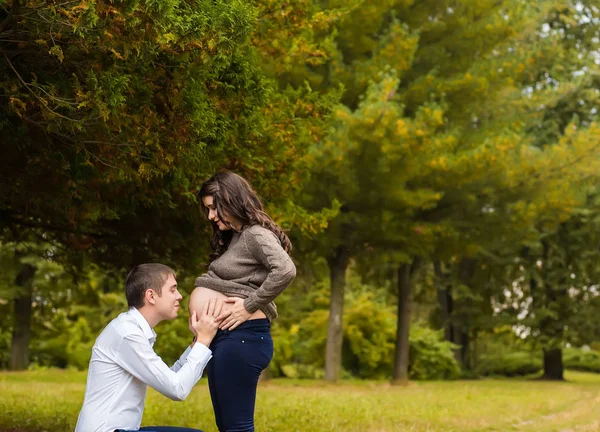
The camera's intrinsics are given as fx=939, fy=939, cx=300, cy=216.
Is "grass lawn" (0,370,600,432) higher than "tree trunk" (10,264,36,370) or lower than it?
lower

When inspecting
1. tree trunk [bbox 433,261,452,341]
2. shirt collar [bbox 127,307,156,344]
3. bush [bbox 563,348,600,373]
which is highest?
tree trunk [bbox 433,261,452,341]

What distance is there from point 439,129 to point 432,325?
1315cm

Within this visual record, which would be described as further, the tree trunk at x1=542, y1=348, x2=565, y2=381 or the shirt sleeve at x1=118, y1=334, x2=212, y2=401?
the tree trunk at x1=542, y1=348, x2=565, y2=381

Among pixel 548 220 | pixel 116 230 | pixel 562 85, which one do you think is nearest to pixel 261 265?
pixel 116 230

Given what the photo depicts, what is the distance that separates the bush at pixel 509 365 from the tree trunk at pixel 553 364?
2739 mm

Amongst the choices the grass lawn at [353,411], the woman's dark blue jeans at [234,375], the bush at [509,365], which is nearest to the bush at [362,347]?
the bush at [509,365]

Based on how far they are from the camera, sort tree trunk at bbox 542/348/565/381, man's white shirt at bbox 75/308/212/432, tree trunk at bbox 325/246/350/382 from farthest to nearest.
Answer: tree trunk at bbox 542/348/565/381 → tree trunk at bbox 325/246/350/382 → man's white shirt at bbox 75/308/212/432

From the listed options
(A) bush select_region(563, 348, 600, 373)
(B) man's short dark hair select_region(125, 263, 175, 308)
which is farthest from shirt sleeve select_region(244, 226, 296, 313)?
(A) bush select_region(563, 348, 600, 373)

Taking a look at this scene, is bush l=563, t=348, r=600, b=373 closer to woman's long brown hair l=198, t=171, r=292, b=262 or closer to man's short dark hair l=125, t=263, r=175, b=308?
woman's long brown hair l=198, t=171, r=292, b=262

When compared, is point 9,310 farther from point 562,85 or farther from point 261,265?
point 261,265

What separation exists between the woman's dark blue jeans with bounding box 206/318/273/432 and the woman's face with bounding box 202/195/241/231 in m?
0.50

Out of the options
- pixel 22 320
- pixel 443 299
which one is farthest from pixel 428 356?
pixel 22 320

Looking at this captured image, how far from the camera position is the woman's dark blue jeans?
4488 millimetres

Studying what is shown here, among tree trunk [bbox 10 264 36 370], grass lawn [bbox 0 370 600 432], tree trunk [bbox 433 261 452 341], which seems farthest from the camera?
tree trunk [bbox 433 261 452 341]
